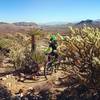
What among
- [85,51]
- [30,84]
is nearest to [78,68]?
[85,51]

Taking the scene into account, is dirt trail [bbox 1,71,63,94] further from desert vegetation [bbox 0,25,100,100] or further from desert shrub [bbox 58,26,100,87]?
desert shrub [bbox 58,26,100,87]

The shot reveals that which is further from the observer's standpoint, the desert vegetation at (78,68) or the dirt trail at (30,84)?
the dirt trail at (30,84)

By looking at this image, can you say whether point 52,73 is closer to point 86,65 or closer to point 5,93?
point 5,93

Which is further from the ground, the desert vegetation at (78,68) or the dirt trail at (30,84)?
the desert vegetation at (78,68)

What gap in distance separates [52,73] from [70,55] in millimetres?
3708

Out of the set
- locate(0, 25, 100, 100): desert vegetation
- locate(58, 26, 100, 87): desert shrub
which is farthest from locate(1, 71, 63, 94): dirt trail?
locate(58, 26, 100, 87): desert shrub

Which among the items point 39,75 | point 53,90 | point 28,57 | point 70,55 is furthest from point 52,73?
point 70,55

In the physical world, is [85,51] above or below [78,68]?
above

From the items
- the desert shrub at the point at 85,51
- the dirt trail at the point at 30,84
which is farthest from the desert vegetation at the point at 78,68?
the dirt trail at the point at 30,84

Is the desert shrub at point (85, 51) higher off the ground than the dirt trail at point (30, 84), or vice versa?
the desert shrub at point (85, 51)

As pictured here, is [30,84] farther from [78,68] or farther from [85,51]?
[85,51]

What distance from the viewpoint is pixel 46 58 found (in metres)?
12.6

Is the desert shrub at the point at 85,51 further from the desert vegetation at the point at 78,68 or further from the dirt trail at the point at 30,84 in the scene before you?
the dirt trail at the point at 30,84

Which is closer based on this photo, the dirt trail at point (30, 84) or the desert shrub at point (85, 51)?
the desert shrub at point (85, 51)
